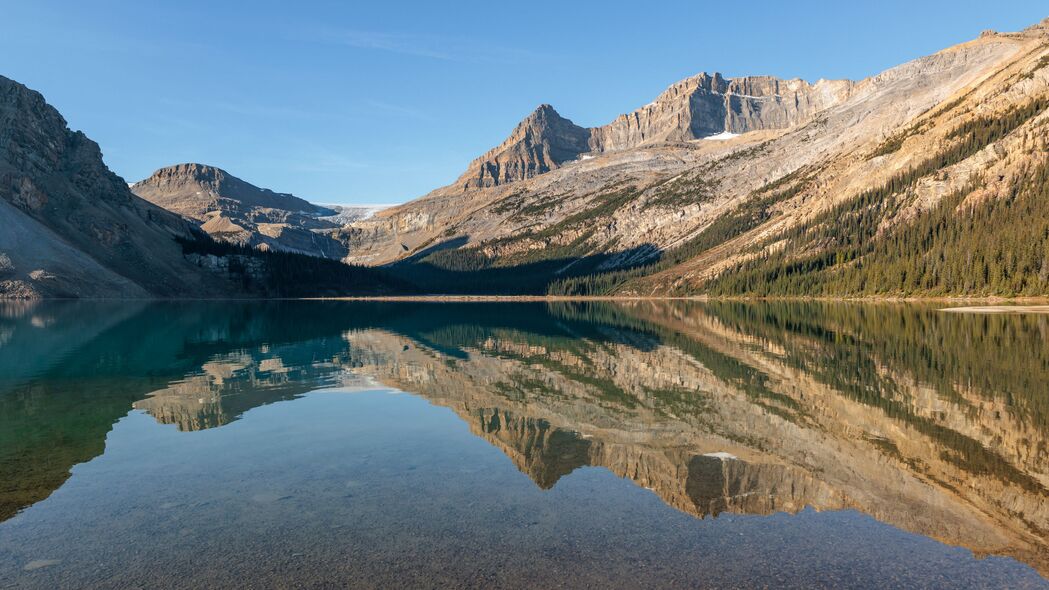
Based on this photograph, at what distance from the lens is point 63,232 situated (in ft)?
550

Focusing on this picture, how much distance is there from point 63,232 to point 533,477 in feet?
661

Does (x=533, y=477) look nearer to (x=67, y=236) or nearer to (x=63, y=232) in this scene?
(x=67, y=236)

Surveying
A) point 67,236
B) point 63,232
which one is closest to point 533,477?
point 67,236

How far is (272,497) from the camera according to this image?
14484 millimetres

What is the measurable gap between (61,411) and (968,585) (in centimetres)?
3017

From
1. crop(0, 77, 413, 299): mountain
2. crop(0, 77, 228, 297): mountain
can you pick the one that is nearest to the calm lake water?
crop(0, 77, 228, 297): mountain

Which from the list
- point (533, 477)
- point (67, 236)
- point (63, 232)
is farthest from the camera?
point (63, 232)

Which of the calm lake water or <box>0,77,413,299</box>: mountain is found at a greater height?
<box>0,77,413,299</box>: mountain

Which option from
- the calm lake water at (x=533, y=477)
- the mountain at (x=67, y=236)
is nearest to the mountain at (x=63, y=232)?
the mountain at (x=67, y=236)

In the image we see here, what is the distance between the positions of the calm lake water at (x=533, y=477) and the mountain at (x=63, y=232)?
139173mm

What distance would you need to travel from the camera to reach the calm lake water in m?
10.8

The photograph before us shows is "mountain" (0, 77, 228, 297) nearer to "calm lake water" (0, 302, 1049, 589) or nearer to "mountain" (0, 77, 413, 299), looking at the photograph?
"mountain" (0, 77, 413, 299)

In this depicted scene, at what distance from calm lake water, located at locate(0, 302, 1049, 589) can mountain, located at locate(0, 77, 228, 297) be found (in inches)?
5479

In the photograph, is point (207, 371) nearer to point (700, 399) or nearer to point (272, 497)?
point (272, 497)
